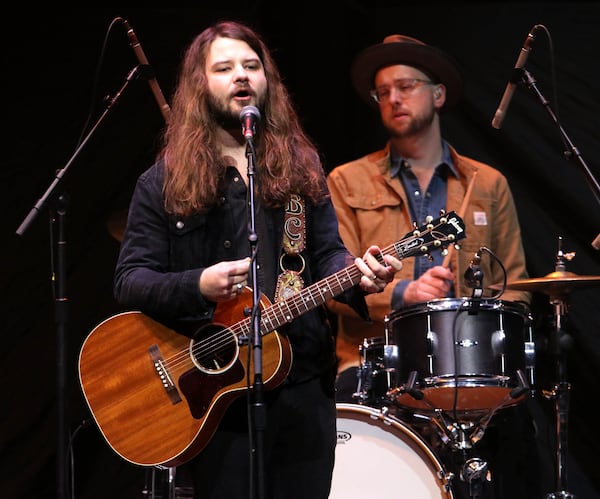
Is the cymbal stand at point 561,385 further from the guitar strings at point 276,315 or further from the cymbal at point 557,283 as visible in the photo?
the guitar strings at point 276,315

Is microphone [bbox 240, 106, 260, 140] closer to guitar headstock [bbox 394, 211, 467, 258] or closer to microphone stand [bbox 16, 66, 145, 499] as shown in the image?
guitar headstock [bbox 394, 211, 467, 258]

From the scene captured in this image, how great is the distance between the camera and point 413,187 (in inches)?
224

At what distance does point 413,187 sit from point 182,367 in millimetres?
2691

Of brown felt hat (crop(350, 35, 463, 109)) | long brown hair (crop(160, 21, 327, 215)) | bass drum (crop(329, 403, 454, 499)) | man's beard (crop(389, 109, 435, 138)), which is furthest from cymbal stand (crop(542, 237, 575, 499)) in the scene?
long brown hair (crop(160, 21, 327, 215))

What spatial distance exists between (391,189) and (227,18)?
4.86 ft

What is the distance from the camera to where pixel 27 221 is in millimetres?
3912

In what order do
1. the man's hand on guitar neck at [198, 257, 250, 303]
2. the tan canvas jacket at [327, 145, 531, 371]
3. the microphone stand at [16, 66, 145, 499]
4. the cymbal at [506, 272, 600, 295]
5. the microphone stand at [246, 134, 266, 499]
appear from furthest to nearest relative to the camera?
the tan canvas jacket at [327, 145, 531, 371], the cymbal at [506, 272, 600, 295], the microphone stand at [16, 66, 145, 499], the man's hand on guitar neck at [198, 257, 250, 303], the microphone stand at [246, 134, 266, 499]

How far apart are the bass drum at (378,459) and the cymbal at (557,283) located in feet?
2.94

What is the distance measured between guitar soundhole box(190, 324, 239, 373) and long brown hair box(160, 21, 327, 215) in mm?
432

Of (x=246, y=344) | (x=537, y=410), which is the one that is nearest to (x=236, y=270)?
(x=246, y=344)

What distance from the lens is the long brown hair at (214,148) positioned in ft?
11.2

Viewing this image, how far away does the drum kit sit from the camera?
169 inches

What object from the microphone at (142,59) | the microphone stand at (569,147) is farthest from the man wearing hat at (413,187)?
the microphone at (142,59)

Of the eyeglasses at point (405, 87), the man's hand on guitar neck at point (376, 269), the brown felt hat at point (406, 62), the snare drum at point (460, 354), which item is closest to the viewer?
the man's hand on guitar neck at point (376, 269)
